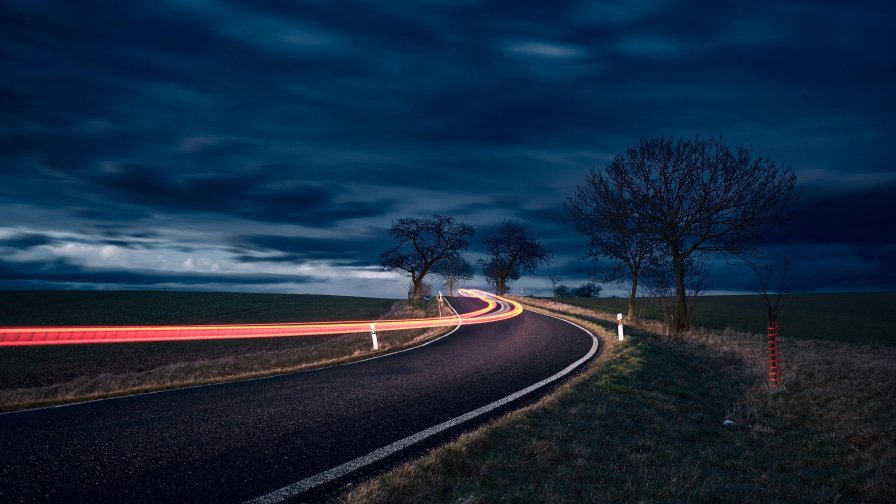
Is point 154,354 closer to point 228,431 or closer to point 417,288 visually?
point 228,431

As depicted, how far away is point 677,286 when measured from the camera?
2180 centimetres

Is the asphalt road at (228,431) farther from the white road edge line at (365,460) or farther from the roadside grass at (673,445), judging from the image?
the roadside grass at (673,445)

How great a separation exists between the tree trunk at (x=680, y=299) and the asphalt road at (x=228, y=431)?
13633 mm

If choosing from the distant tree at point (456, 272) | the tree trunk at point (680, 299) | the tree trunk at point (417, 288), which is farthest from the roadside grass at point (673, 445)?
the distant tree at point (456, 272)

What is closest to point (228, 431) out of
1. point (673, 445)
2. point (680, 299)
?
point (673, 445)

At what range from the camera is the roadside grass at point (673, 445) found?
4.67 meters

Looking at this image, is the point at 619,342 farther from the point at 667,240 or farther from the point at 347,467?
the point at 347,467

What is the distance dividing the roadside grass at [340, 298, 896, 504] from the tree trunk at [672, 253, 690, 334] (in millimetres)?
9353

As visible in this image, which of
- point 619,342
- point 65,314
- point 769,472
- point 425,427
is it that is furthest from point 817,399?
point 65,314

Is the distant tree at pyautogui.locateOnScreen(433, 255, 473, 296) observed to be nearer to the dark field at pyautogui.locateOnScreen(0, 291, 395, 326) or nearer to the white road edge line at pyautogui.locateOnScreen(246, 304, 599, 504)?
the dark field at pyautogui.locateOnScreen(0, 291, 395, 326)

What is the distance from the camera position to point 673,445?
673 centimetres

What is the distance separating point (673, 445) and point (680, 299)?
1696 centimetres

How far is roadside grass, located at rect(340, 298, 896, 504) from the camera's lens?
4.67 metres

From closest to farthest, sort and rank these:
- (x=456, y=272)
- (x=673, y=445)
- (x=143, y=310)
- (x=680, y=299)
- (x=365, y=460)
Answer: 1. (x=365, y=460)
2. (x=673, y=445)
3. (x=680, y=299)
4. (x=143, y=310)
5. (x=456, y=272)
